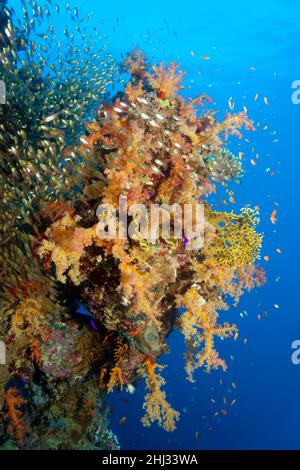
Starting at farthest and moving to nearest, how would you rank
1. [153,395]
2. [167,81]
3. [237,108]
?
[237,108]
[167,81]
[153,395]

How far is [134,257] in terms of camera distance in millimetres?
5070

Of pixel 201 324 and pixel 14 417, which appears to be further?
pixel 201 324

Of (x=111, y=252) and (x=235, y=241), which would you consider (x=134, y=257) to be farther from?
(x=235, y=241)

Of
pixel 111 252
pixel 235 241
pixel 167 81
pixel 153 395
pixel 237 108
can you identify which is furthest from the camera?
pixel 237 108

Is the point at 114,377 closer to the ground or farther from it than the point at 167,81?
closer to the ground

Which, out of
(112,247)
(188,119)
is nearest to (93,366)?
(112,247)

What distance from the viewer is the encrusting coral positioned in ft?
16.9

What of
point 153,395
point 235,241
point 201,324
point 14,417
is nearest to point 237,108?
point 235,241

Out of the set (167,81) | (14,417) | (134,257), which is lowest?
(14,417)

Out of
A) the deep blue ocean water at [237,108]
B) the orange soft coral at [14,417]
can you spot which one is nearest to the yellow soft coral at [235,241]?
the orange soft coral at [14,417]

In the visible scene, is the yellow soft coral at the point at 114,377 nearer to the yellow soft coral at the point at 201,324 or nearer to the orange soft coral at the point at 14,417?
the yellow soft coral at the point at 201,324

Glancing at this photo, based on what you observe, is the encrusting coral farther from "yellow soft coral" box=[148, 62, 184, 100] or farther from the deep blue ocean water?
the deep blue ocean water

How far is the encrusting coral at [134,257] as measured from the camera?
5.16 m
